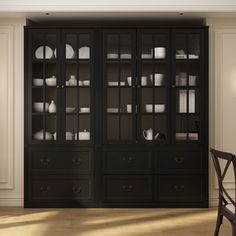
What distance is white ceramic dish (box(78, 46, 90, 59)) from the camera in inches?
227

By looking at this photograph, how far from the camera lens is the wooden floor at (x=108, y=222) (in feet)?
15.4

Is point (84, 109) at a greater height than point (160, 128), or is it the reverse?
point (84, 109)

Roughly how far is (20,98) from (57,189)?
117cm

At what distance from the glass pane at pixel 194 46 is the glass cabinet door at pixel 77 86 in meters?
1.14

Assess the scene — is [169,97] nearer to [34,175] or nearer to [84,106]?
[84,106]

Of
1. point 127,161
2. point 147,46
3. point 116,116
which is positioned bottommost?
point 127,161

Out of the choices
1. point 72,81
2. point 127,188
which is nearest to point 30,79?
point 72,81

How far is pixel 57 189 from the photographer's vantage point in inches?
227

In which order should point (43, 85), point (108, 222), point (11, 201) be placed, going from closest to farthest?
point (108, 222) < point (43, 85) < point (11, 201)

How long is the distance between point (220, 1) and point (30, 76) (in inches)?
90.4

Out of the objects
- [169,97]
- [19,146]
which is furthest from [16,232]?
[169,97]

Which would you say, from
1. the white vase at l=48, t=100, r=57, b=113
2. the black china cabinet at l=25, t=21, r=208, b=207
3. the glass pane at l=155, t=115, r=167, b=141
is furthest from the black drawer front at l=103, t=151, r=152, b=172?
the white vase at l=48, t=100, r=57, b=113

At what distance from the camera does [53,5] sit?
18.1 feet

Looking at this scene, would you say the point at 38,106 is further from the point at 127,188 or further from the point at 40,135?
the point at 127,188
